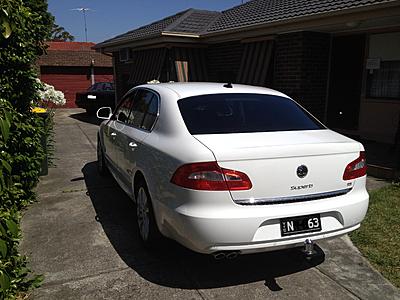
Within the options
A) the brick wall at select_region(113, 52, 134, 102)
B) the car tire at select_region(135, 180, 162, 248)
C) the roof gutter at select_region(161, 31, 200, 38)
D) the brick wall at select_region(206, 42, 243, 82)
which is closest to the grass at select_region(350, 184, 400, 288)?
the car tire at select_region(135, 180, 162, 248)

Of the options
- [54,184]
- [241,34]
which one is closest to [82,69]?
[241,34]

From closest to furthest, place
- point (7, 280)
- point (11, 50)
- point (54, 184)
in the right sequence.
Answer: point (7, 280) < point (11, 50) < point (54, 184)

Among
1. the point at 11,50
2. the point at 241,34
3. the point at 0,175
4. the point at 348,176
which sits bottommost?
the point at 348,176

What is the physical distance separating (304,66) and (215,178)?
6.75 m

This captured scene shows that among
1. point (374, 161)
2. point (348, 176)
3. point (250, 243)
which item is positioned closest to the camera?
point (250, 243)

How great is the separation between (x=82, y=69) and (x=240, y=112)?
71.1 feet

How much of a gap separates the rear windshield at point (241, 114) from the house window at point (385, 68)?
5.58 m

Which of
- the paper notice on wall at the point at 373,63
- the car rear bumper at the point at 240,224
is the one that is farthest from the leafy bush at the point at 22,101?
the paper notice on wall at the point at 373,63

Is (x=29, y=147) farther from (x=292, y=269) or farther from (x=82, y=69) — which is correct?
(x=82, y=69)

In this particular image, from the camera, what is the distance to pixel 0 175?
197cm

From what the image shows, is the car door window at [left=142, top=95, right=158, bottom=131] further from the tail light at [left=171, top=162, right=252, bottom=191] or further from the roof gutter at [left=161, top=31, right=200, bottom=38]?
the roof gutter at [left=161, top=31, right=200, bottom=38]

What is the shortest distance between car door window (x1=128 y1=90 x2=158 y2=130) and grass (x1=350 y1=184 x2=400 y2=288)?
2.49 m

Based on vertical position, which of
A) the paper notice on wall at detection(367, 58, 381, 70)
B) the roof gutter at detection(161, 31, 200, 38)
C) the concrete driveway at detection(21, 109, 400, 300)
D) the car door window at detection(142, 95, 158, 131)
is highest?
the roof gutter at detection(161, 31, 200, 38)

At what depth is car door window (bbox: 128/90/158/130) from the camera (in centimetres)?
380
